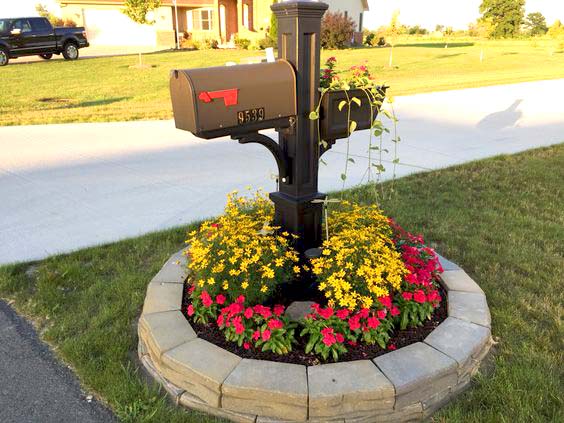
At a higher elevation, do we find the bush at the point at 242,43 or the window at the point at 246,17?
the window at the point at 246,17

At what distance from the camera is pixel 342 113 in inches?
111

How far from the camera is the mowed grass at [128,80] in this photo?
9594 millimetres

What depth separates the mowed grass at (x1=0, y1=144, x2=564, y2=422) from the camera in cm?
237

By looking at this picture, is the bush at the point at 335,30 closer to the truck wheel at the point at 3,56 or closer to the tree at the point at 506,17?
the truck wheel at the point at 3,56

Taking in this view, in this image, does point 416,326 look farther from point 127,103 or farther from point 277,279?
point 127,103

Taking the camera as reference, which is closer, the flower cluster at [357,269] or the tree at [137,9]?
the flower cluster at [357,269]

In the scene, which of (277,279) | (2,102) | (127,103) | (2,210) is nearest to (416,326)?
(277,279)

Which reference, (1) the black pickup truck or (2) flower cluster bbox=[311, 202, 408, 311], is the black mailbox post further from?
(1) the black pickup truck

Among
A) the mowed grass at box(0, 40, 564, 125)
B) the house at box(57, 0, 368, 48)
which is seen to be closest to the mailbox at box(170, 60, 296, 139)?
the mowed grass at box(0, 40, 564, 125)

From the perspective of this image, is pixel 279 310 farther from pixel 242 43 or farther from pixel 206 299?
pixel 242 43

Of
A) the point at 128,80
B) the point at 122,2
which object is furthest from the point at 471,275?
the point at 122,2

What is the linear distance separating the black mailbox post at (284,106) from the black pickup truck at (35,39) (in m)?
20.2

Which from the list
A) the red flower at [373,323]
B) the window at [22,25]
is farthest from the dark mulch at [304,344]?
the window at [22,25]

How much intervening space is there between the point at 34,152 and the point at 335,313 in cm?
548
